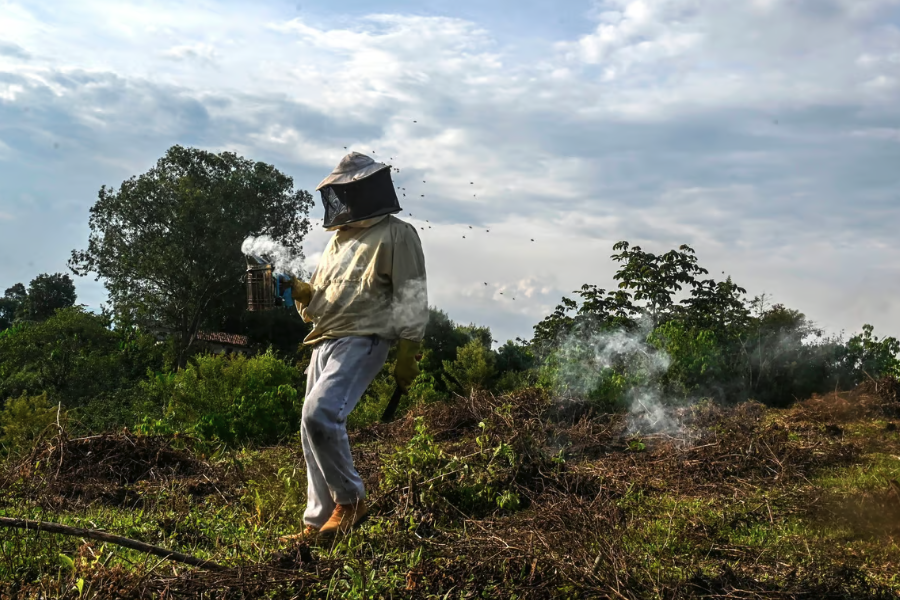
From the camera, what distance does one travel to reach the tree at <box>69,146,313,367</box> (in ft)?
105

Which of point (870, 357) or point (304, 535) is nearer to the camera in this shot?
point (304, 535)

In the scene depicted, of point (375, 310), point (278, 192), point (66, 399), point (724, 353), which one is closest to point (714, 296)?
point (724, 353)

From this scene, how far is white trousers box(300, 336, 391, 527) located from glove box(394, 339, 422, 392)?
122 mm

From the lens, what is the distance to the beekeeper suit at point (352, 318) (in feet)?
15.1

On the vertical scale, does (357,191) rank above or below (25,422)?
above

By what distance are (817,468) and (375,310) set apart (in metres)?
4.96

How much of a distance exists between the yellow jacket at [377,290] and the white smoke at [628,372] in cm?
499

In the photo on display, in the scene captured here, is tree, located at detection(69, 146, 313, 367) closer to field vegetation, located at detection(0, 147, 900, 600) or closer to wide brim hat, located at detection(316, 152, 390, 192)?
field vegetation, located at detection(0, 147, 900, 600)

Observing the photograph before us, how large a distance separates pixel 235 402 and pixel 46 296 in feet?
114

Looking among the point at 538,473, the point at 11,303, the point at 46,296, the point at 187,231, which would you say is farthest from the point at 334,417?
the point at 11,303

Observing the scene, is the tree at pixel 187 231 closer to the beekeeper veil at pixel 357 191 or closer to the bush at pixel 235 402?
the bush at pixel 235 402

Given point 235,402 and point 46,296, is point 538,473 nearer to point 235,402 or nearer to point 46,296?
point 235,402

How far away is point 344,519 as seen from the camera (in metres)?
4.67

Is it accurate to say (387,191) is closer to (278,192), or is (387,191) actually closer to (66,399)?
(66,399)
